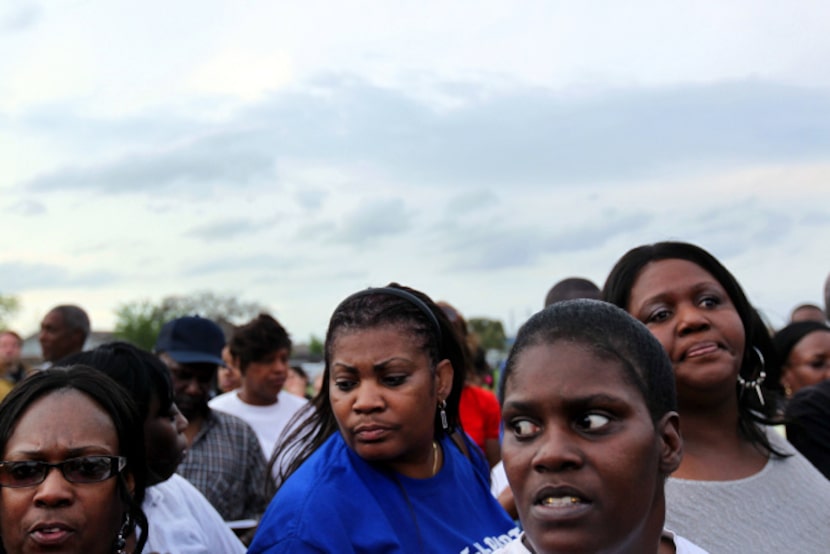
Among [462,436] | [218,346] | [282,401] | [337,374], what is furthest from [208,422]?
[337,374]

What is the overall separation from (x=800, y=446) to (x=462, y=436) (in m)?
1.30

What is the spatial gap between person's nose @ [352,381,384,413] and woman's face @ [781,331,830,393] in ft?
13.1

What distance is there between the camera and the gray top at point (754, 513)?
2.50 meters

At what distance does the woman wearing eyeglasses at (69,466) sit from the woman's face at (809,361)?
4.61 m

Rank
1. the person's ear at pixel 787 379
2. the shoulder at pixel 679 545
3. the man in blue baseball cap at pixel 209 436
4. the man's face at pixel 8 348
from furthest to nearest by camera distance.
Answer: the man's face at pixel 8 348 < the person's ear at pixel 787 379 < the man in blue baseball cap at pixel 209 436 < the shoulder at pixel 679 545

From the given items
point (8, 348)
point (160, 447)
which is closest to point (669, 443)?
point (160, 447)

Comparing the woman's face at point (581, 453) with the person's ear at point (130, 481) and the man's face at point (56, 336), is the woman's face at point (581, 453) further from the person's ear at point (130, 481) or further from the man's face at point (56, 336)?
the man's face at point (56, 336)

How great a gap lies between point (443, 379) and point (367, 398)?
40 cm

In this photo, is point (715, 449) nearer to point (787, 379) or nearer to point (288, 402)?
point (787, 379)

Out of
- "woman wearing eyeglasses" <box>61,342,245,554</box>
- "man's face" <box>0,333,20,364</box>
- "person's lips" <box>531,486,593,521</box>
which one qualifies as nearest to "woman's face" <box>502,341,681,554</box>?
"person's lips" <box>531,486,593,521</box>

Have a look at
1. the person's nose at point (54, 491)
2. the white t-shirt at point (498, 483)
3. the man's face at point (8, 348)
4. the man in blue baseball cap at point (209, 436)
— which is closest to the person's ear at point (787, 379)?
the white t-shirt at point (498, 483)

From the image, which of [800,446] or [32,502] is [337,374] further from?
[800,446]

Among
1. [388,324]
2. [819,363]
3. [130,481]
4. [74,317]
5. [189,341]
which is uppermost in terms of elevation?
[74,317]

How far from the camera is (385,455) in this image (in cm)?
281
